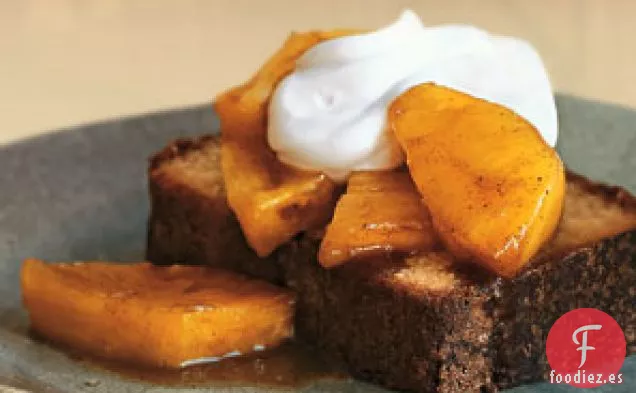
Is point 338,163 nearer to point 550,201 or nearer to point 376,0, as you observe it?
point 550,201

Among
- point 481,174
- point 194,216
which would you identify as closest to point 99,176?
point 194,216

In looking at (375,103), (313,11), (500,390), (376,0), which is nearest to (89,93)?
(313,11)

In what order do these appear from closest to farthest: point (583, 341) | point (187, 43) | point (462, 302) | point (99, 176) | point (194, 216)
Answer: point (462, 302) → point (583, 341) → point (194, 216) → point (99, 176) → point (187, 43)

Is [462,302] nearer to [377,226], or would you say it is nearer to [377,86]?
[377,226]

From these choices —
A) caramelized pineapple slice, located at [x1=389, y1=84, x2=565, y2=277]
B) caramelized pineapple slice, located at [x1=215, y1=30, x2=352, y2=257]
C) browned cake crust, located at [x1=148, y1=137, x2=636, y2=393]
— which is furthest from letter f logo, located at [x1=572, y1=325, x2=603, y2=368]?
caramelized pineapple slice, located at [x1=215, y1=30, x2=352, y2=257]

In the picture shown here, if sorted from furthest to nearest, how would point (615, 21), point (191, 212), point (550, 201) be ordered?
point (615, 21)
point (191, 212)
point (550, 201)
